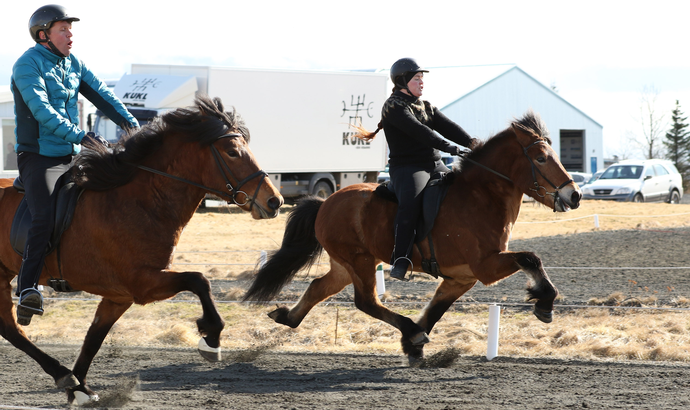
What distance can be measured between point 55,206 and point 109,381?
6.07 feet

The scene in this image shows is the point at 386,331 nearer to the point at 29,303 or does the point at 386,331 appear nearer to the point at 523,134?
the point at 523,134

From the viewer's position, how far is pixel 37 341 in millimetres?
8031

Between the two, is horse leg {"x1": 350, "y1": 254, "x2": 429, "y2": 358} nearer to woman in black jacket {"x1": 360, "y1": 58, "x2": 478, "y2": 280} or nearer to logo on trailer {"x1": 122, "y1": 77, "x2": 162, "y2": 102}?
woman in black jacket {"x1": 360, "y1": 58, "x2": 478, "y2": 280}

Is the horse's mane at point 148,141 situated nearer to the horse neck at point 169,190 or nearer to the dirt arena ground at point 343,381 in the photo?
the horse neck at point 169,190

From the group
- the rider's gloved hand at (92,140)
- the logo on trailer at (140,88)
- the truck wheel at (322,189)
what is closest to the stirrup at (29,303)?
the rider's gloved hand at (92,140)

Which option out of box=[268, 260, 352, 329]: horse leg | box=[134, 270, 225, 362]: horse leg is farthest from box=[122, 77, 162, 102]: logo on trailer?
box=[134, 270, 225, 362]: horse leg

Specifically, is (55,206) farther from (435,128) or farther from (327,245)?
(435,128)

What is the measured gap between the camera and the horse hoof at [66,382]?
16.8 ft

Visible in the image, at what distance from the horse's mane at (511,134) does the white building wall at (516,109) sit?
36.0 m

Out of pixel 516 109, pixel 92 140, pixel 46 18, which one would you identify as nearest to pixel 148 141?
pixel 92 140

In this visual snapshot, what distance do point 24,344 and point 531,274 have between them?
13.2ft

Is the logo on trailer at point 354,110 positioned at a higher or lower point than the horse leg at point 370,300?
higher

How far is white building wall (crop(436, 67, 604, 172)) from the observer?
43281 millimetres

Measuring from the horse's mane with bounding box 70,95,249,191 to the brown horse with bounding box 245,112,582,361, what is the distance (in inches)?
85.1
